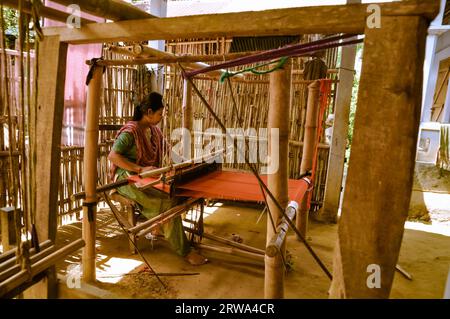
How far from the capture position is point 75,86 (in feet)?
11.3

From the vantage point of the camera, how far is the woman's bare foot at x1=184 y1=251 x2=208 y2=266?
339cm

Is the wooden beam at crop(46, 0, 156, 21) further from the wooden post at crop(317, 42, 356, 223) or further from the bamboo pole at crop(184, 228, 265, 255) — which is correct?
the wooden post at crop(317, 42, 356, 223)

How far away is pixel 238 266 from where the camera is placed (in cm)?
339

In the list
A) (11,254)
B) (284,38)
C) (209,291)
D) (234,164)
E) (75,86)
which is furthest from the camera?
(234,164)

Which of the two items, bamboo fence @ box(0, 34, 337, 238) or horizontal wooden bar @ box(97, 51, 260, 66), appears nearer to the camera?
horizontal wooden bar @ box(97, 51, 260, 66)

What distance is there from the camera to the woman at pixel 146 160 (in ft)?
11.0

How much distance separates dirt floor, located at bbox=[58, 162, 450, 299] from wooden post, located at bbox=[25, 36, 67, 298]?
1.37 meters

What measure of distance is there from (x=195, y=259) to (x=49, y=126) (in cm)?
224

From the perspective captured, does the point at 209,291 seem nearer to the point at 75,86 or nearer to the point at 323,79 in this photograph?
A: the point at 323,79

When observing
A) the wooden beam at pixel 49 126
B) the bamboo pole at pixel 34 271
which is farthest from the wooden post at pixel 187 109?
the bamboo pole at pixel 34 271

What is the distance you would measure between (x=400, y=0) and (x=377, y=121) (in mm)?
464

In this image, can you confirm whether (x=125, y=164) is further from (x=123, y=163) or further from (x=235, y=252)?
(x=235, y=252)

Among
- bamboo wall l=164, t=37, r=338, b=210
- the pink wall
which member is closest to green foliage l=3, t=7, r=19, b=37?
bamboo wall l=164, t=37, r=338, b=210
